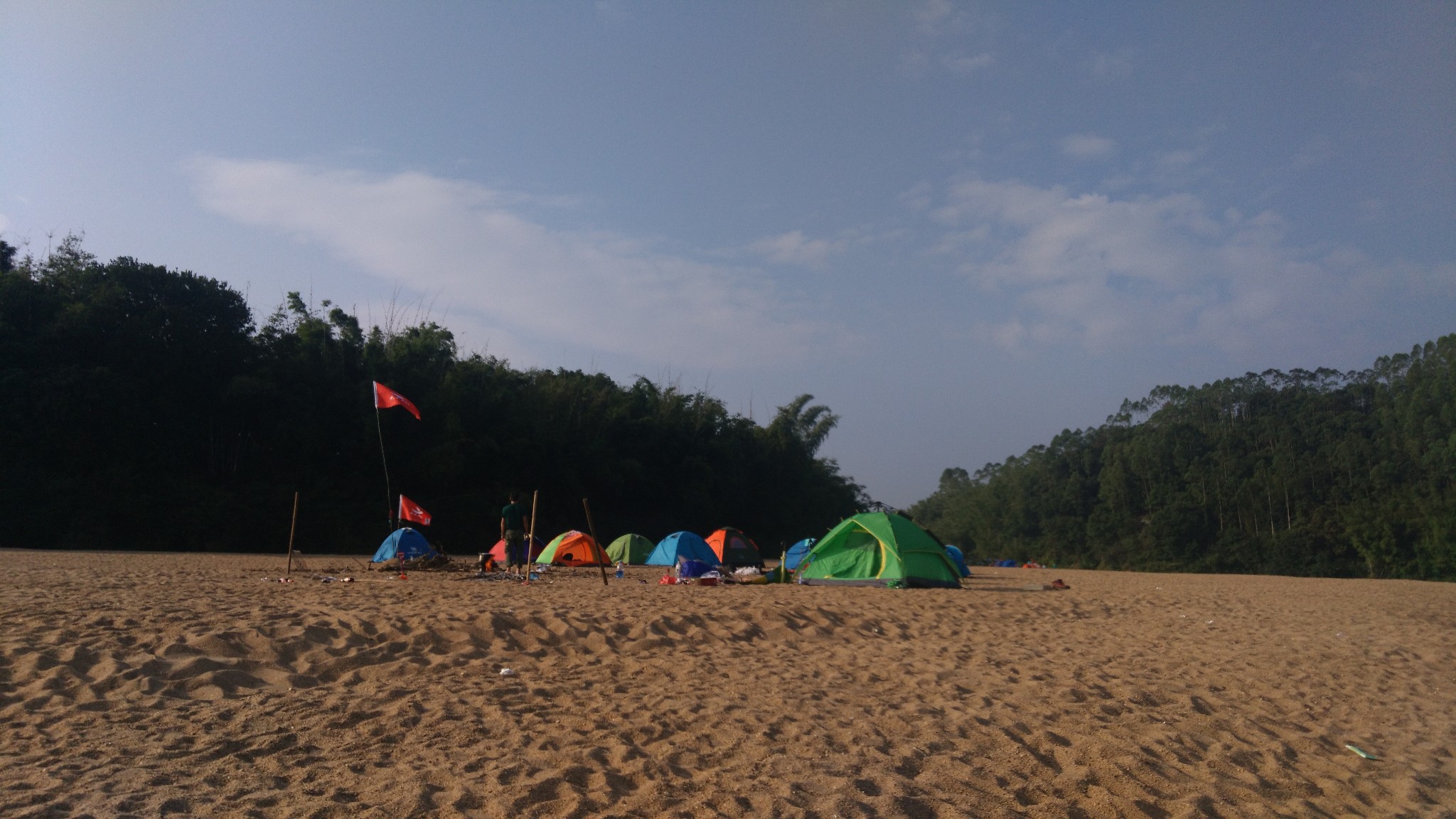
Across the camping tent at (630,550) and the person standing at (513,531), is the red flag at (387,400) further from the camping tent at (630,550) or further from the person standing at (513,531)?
the camping tent at (630,550)

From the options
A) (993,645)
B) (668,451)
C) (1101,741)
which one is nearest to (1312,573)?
(668,451)

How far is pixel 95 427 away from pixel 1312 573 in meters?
52.2

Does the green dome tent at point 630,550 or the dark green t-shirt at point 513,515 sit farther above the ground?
the dark green t-shirt at point 513,515

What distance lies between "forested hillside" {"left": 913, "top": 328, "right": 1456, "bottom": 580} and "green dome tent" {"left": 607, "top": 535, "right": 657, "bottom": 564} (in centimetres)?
3801

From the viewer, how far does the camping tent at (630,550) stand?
2142 centimetres

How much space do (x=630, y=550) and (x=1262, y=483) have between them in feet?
136

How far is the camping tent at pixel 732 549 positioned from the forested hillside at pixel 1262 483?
1416 inches

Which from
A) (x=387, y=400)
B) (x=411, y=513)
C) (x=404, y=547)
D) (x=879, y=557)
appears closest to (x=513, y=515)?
(x=411, y=513)

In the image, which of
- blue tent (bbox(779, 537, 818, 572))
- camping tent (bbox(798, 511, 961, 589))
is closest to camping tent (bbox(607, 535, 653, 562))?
blue tent (bbox(779, 537, 818, 572))

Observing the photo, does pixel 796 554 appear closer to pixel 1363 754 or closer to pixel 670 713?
pixel 1363 754

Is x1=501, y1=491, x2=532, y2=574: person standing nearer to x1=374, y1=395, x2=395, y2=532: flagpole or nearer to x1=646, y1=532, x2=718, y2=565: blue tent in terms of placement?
x1=374, y1=395, x2=395, y2=532: flagpole

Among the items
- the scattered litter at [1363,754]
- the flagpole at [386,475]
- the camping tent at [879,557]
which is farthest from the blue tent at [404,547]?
the scattered litter at [1363,754]

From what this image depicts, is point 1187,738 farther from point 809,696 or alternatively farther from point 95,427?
point 95,427

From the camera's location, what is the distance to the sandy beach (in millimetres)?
4211
